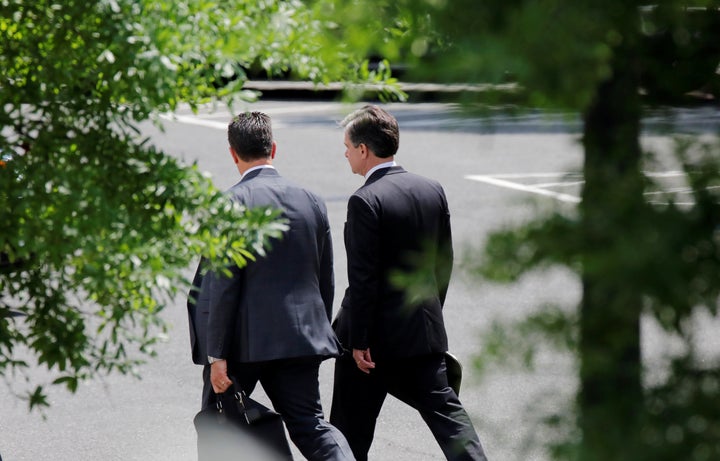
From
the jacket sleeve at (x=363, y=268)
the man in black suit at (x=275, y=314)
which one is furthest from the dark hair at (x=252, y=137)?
the jacket sleeve at (x=363, y=268)

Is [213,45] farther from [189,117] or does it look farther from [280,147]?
[189,117]

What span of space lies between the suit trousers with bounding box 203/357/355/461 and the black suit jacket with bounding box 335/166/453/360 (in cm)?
29

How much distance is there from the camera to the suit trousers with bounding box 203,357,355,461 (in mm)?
5070

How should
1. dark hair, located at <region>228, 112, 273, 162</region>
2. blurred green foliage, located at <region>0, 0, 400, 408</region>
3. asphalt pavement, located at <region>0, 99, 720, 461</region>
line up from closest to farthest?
1. asphalt pavement, located at <region>0, 99, 720, 461</region>
2. blurred green foliage, located at <region>0, 0, 400, 408</region>
3. dark hair, located at <region>228, 112, 273, 162</region>

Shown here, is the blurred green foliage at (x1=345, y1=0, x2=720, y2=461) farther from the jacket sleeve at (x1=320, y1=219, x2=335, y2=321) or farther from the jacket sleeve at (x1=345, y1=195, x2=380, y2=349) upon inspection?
the jacket sleeve at (x1=320, y1=219, x2=335, y2=321)

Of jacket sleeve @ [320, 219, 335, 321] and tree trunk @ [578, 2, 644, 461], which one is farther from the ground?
tree trunk @ [578, 2, 644, 461]

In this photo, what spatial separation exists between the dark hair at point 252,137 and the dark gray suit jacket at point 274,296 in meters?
0.09

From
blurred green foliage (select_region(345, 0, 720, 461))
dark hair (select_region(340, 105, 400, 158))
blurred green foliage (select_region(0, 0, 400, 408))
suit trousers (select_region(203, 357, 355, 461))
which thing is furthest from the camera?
dark hair (select_region(340, 105, 400, 158))

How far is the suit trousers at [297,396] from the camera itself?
200 inches

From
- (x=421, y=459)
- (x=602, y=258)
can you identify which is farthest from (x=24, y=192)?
(x=421, y=459)

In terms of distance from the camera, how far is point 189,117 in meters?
22.6

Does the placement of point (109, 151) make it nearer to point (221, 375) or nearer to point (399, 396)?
point (221, 375)

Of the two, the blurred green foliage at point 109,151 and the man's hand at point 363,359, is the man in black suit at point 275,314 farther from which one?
the blurred green foliage at point 109,151

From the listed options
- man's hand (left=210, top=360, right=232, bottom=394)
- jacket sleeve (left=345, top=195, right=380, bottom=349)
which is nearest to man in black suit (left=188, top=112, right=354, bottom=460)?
man's hand (left=210, top=360, right=232, bottom=394)
